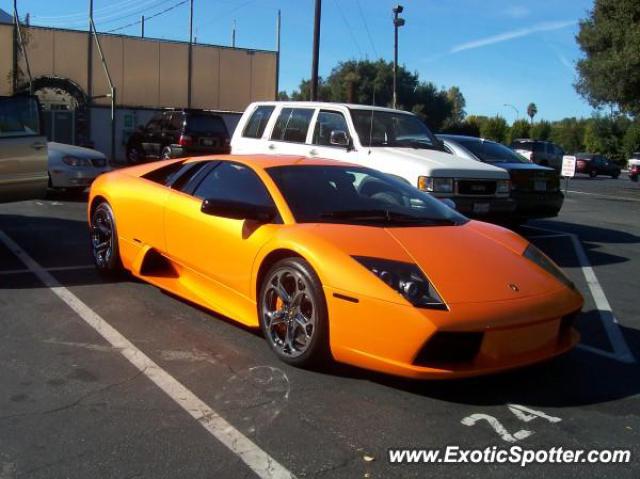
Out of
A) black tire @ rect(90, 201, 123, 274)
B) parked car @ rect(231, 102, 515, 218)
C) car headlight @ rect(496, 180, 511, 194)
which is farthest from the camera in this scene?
car headlight @ rect(496, 180, 511, 194)

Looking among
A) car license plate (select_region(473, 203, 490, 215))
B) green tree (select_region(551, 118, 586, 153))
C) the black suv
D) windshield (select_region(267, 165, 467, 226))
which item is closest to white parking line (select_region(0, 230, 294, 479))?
windshield (select_region(267, 165, 467, 226))

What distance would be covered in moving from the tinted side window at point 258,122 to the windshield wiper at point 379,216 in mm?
5512

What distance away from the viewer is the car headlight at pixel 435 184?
786 centimetres

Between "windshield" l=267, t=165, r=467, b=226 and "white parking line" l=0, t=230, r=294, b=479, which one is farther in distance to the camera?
"windshield" l=267, t=165, r=467, b=226

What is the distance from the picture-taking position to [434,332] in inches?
134

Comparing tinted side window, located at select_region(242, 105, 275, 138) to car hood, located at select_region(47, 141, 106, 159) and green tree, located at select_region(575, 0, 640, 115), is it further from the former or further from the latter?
green tree, located at select_region(575, 0, 640, 115)

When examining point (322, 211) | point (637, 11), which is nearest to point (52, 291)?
point (322, 211)

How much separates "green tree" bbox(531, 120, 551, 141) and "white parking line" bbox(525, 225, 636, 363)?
187 ft

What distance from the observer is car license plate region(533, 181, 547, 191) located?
9758mm

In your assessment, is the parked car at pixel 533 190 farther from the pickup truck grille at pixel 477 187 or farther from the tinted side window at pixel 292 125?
the tinted side window at pixel 292 125

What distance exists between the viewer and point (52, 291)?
18.5 ft

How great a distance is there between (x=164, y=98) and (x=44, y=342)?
2682 cm

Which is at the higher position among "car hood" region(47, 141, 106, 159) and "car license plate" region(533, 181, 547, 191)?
"car hood" region(47, 141, 106, 159)

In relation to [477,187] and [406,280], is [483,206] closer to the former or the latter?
[477,187]
